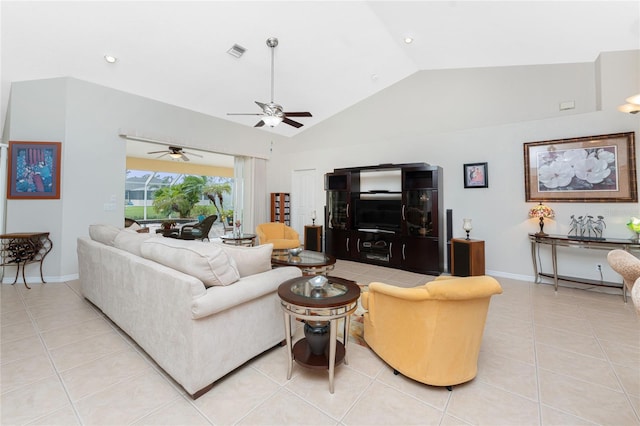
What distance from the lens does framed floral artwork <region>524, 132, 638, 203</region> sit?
3.37m

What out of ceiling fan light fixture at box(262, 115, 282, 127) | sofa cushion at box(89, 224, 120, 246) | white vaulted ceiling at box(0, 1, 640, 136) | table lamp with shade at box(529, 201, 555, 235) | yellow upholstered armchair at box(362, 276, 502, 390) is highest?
white vaulted ceiling at box(0, 1, 640, 136)

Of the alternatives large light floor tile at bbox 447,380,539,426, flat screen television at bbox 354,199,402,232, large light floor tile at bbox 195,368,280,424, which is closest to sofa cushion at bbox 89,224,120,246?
large light floor tile at bbox 195,368,280,424

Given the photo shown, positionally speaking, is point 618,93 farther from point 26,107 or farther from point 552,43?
point 26,107

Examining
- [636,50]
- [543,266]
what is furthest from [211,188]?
[636,50]

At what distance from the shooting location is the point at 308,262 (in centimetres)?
302

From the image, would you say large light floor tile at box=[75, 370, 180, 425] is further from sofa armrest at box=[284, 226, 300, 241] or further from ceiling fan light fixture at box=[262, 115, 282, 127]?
sofa armrest at box=[284, 226, 300, 241]

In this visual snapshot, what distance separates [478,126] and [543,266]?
94.7 inches

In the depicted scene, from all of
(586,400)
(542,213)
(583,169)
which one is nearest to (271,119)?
(586,400)

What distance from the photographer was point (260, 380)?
180 cm

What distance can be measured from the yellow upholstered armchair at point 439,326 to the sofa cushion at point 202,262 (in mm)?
1066

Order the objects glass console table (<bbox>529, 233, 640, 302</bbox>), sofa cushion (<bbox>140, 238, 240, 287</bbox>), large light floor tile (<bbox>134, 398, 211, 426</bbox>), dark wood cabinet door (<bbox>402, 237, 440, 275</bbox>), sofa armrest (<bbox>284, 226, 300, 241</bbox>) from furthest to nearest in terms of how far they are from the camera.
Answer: sofa armrest (<bbox>284, 226, 300, 241</bbox>) < dark wood cabinet door (<bbox>402, 237, 440, 275</bbox>) < glass console table (<bbox>529, 233, 640, 302</bbox>) < sofa cushion (<bbox>140, 238, 240, 287</bbox>) < large light floor tile (<bbox>134, 398, 211, 426</bbox>)

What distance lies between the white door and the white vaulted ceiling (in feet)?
7.82

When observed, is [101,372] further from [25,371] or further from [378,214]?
[378,214]

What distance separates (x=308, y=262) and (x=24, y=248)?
13.0 ft
